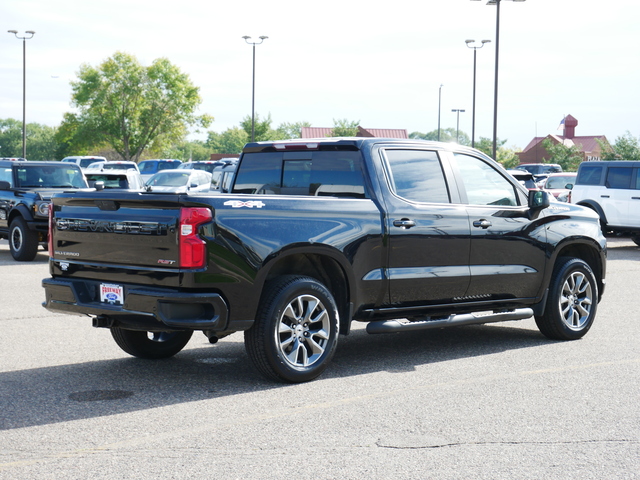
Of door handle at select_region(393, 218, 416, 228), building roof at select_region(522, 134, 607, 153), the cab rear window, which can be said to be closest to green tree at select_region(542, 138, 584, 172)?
building roof at select_region(522, 134, 607, 153)

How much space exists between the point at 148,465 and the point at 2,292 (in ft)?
27.3

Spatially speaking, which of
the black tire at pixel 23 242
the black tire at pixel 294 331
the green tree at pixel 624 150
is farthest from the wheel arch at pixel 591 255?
the green tree at pixel 624 150

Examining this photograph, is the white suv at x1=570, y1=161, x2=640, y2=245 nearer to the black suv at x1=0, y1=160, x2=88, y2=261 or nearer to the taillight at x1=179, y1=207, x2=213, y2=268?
the black suv at x1=0, y1=160, x2=88, y2=261

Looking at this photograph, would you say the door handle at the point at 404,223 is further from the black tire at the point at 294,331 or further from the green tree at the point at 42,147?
the green tree at the point at 42,147

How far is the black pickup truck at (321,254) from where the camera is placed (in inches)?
244

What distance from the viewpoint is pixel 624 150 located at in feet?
163

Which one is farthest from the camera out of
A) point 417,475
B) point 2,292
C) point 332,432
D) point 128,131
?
point 128,131

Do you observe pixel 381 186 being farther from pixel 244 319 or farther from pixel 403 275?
pixel 244 319

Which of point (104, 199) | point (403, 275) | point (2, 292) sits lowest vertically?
point (2, 292)

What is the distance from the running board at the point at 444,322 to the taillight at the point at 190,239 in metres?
1.68

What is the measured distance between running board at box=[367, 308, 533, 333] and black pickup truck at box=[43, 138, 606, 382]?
1cm

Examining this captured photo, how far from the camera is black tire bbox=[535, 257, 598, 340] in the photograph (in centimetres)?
862

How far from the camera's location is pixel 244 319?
20.7ft

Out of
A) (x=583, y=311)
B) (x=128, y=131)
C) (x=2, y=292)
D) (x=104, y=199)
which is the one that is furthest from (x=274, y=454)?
(x=128, y=131)
